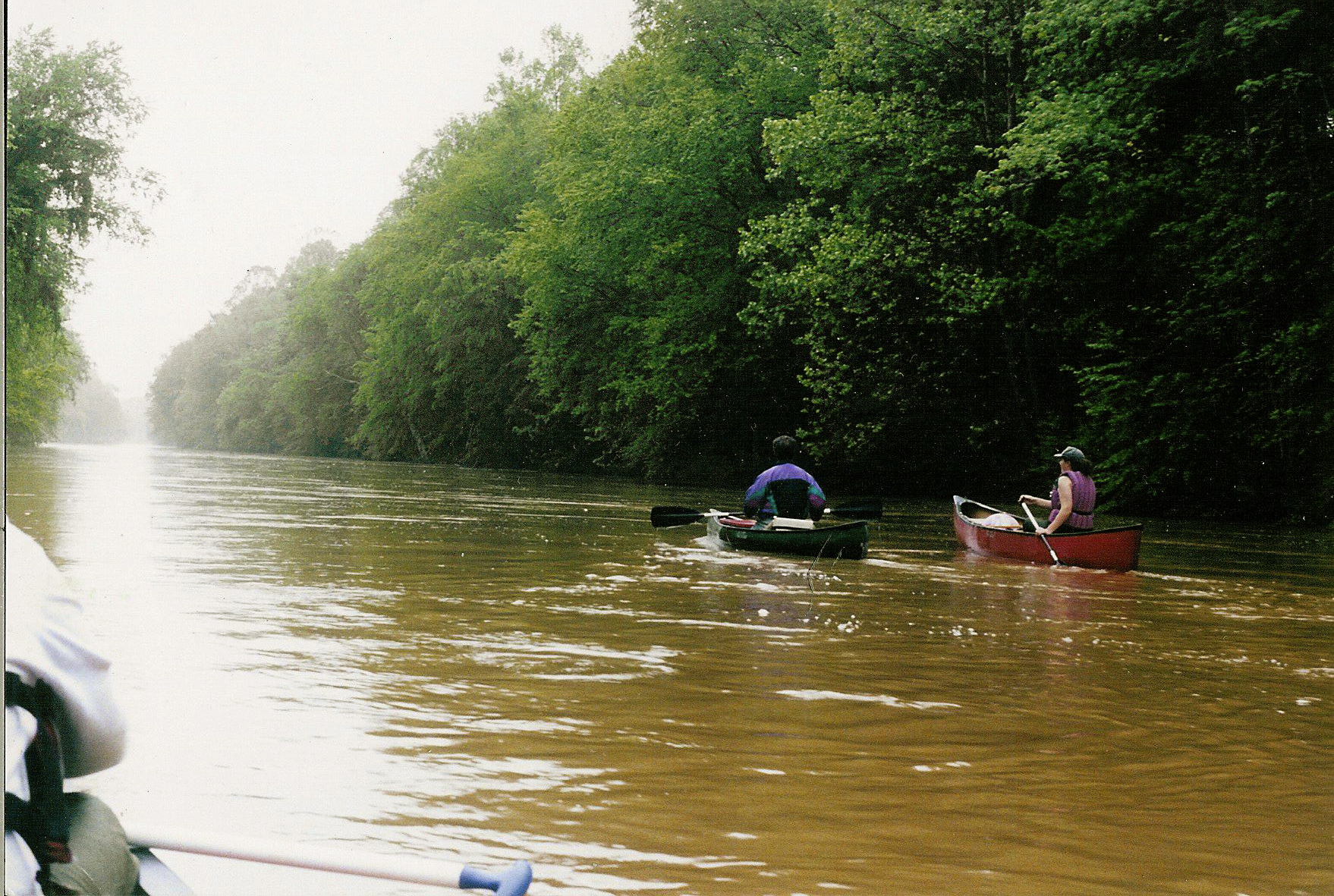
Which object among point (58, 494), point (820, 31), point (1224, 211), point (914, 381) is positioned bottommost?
point (58, 494)

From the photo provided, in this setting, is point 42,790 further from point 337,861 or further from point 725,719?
point 725,719

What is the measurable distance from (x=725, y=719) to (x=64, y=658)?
3.73 meters

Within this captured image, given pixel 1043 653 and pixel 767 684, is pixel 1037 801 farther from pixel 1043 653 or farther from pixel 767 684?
pixel 1043 653

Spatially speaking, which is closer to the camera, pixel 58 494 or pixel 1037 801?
pixel 1037 801

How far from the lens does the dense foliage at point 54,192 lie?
6.99 metres

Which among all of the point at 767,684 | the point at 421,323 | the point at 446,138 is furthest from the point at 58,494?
the point at 446,138

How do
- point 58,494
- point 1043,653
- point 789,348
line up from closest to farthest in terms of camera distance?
point 1043,653 → point 58,494 → point 789,348

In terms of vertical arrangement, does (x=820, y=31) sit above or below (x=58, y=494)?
above

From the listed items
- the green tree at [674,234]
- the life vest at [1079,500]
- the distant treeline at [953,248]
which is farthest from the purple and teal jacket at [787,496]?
the green tree at [674,234]

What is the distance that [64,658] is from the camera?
160 cm

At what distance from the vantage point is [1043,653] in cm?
717

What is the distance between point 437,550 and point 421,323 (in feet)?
110

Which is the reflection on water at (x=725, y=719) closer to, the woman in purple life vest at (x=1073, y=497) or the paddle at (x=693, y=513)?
the woman in purple life vest at (x=1073, y=497)

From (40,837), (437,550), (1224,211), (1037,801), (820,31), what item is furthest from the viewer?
(820,31)
